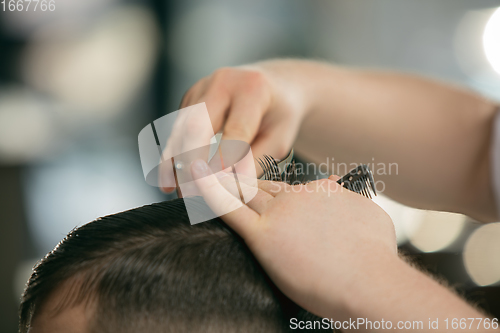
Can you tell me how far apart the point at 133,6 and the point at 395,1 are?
4.87 ft

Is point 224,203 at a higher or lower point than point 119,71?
lower

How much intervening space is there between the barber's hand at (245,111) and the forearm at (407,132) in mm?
142

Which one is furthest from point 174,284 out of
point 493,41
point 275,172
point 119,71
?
point 493,41

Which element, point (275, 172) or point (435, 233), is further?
point (435, 233)

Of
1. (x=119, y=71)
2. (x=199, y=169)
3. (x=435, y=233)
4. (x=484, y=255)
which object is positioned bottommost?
(x=435, y=233)

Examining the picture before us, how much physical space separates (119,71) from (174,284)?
1541mm

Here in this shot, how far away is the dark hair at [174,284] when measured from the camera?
12.9 inches

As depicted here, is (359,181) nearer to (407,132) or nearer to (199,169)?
(199,169)

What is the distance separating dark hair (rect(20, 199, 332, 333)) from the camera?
33 cm

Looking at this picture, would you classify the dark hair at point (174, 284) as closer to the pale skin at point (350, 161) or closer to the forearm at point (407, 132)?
the pale skin at point (350, 161)

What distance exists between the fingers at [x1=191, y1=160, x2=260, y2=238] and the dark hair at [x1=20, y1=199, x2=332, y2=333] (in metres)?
0.02

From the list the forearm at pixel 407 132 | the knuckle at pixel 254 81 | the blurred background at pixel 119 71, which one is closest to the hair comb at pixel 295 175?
the knuckle at pixel 254 81

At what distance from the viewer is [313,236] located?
0.31 m

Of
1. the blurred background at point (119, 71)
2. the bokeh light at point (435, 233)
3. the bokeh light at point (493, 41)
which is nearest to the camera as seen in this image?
the bokeh light at point (435, 233)
